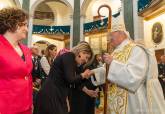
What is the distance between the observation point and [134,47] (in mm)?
3420

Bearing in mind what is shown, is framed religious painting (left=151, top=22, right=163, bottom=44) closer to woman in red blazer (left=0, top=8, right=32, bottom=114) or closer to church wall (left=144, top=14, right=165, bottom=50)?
church wall (left=144, top=14, right=165, bottom=50)

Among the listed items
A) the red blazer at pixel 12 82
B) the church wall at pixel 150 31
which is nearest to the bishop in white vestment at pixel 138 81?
the red blazer at pixel 12 82

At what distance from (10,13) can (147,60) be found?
5.38 ft

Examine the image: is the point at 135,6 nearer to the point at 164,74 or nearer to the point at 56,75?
the point at 164,74

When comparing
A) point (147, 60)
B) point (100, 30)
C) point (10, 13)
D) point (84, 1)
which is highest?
point (84, 1)

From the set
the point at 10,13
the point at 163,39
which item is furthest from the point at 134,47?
the point at 163,39

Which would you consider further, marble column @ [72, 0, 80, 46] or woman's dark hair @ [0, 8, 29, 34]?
marble column @ [72, 0, 80, 46]

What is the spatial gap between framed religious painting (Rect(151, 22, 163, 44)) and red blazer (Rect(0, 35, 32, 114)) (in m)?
10.6

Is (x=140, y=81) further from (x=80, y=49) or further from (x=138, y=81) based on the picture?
(x=80, y=49)

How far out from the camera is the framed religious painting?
12.3 metres

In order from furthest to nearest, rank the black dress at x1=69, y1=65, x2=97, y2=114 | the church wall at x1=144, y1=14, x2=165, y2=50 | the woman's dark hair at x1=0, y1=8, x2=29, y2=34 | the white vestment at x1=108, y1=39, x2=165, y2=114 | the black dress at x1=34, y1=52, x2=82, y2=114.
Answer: the church wall at x1=144, y1=14, x2=165, y2=50
the black dress at x1=69, y1=65, x2=97, y2=114
the black dress at x1=34, y1=52, x2=82, y2=114
the white vestment at x1=108, y1=39, x2=165, y2=114
the woman's dark hair at x1=0, y1=8, x2=29, y2=34

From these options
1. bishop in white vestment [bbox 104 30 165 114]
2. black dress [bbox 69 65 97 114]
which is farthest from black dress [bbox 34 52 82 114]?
black dress [bbox 69 65 97 114]

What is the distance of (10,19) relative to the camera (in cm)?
258

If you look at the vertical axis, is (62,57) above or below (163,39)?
below
